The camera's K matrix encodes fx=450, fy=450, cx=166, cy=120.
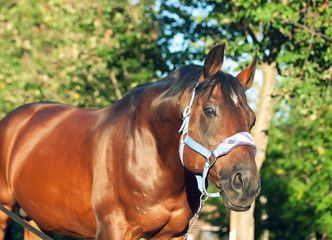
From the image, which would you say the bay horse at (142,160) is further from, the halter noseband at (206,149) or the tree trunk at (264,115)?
the tree trunk at (264,115)

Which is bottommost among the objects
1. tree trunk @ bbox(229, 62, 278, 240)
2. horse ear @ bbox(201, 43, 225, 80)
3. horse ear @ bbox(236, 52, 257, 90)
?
tree trunk @ bbox(229, 62, 278, 240)

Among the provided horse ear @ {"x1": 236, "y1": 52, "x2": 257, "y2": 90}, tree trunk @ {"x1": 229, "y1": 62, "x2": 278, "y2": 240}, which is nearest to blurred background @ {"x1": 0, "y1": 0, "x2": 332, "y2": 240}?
Answer: tree trunk @ {"x1": 229, "y1": 62, "x2": 278, "y2": 240}

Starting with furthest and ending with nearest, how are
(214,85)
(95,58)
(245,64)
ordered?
(95,58) < (245,64) < (214,85)

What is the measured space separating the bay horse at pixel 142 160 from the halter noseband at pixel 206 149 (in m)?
0.01

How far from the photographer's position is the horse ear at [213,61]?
261cm

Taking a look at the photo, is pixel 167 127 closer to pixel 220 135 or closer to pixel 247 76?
pixel 220 135

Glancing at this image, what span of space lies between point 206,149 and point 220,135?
0.40 feet

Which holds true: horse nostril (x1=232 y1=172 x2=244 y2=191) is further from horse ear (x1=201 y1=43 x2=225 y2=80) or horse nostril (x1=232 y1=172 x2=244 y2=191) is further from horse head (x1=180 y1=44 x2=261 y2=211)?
horse ear (x1=201 y1=43 x2=225 y2=80)

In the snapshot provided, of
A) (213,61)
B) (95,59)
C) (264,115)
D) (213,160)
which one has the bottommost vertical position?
(264,115)

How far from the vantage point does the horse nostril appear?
→ 2.46 m

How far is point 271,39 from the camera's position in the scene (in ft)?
19.8

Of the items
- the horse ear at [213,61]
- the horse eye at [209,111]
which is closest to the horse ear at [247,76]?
the horse ear at [213,61]

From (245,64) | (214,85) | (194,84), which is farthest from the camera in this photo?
(245,64)

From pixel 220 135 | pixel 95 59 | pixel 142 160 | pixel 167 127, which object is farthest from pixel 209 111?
pixel 95 59
